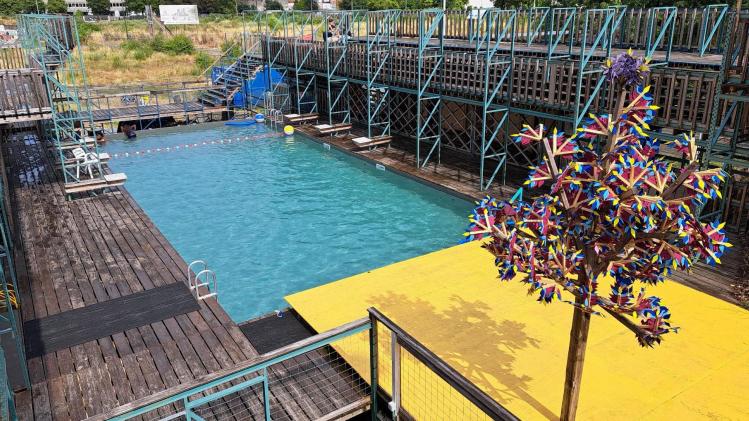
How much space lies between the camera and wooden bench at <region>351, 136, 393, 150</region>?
22.1m

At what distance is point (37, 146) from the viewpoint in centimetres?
2241

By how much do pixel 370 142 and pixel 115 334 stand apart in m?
14.5

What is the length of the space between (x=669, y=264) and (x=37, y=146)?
23964 millimetres

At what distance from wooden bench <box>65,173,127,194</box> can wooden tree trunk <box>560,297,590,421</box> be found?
14.0m

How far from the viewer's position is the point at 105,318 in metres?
9.72

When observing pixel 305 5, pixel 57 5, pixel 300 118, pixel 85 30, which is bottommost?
pixel 300 118

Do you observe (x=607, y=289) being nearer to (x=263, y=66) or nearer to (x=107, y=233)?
(x=107, y=233)

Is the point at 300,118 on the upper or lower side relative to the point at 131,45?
lower

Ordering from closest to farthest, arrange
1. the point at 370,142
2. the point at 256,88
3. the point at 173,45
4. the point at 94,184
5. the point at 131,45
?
the point at 94,184 < the point at 370,142 < the point at 256,88 < the point at 131,45 < the point at 173,45

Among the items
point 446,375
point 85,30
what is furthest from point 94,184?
point 85,30

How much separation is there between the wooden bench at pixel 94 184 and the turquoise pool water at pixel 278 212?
1529mm

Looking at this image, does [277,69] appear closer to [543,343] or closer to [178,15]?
[543,343]

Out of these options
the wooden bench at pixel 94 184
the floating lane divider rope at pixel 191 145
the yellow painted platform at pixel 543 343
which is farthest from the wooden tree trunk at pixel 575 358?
the floating lane divider rope at pixel 191 145

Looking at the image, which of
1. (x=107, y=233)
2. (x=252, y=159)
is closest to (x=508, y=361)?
(x=107, y=233)
